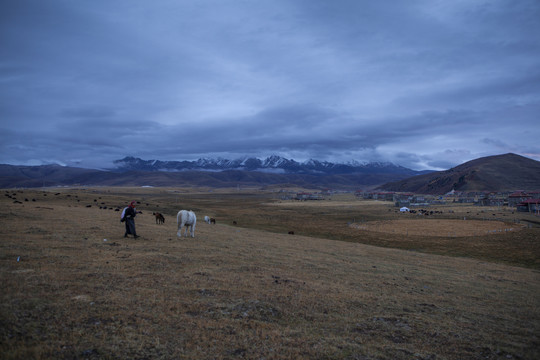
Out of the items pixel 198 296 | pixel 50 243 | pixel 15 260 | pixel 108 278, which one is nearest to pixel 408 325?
pixel 198 296

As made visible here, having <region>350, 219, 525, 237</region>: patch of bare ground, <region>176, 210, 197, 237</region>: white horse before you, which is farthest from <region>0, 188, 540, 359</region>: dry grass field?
<region>350, 219, 525, 237</region>: patch of bare ground

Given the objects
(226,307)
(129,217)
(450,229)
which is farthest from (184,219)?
(450,229)

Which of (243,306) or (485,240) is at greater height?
(243,306)

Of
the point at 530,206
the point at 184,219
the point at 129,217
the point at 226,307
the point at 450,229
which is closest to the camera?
the point at 226,307

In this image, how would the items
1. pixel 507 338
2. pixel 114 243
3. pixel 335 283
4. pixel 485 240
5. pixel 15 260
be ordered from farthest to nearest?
pixel 485 240, pixel 114 243, pixel 335 283, pixel 15 260, pixel 507 338

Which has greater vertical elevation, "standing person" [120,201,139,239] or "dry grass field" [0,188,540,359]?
"standing person" [120,201,139,239]

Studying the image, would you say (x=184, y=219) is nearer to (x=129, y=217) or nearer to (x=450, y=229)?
(x=129, y=217)

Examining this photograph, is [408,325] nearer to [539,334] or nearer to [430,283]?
[539,334]

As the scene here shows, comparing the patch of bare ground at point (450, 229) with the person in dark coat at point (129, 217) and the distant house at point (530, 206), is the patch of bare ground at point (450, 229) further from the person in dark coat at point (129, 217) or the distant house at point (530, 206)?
the person in dark coat at point (129, 217)

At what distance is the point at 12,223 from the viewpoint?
20078 millimetres

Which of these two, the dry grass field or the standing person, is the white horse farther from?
the dry grass field

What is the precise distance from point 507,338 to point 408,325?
301 centimetres

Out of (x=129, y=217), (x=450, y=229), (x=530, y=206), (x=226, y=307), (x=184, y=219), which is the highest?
(x=129, y=217)

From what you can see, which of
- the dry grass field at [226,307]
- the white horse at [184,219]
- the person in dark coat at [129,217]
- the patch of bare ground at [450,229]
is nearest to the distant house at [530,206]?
the patch of bare ground at [450,229]
